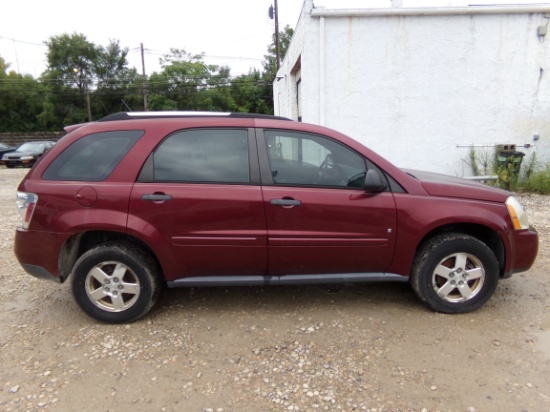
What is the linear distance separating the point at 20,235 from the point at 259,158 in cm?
207

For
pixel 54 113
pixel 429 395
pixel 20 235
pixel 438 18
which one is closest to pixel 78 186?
pixel 20 235

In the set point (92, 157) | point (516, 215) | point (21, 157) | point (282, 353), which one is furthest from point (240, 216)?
point (21, 157)

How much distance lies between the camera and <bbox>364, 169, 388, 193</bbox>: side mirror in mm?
3041

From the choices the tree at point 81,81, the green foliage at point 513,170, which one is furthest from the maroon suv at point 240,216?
the tree at point 81,81

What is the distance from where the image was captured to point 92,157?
3.13 m

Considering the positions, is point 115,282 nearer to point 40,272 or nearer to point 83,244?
point 83,244

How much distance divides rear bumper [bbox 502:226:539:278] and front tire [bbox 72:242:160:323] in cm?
310

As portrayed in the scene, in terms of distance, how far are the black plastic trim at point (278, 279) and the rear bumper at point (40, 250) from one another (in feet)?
3.12

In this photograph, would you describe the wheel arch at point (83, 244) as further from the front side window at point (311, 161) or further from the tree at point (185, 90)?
the tree at point (185, 90)

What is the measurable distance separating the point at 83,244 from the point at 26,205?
1.81 ft

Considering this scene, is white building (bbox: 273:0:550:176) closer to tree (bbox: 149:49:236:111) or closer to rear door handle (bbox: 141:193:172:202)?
rear door handle (bbox: 141:193:172:202)

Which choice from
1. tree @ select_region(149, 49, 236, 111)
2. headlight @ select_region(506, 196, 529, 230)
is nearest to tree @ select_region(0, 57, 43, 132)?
tree @ select_region(149, 49, 236, 111)

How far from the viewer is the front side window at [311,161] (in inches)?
125

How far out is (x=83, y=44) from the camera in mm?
45031
